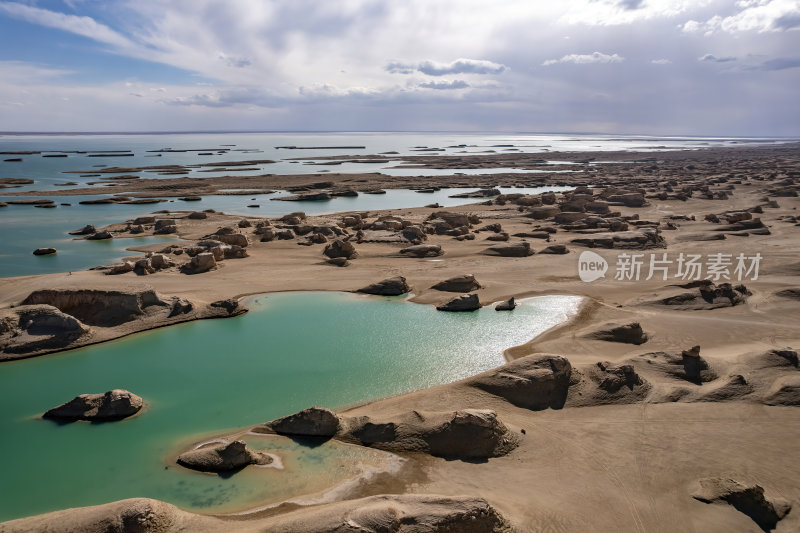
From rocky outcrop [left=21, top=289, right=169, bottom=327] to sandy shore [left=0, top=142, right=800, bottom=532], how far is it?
56 centimetres

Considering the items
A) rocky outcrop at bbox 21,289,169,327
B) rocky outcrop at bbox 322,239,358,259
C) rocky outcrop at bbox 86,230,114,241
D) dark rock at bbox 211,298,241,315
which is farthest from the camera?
rocky outcrop at bbox 86,230,114,241

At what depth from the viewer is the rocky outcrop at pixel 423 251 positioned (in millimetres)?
31984

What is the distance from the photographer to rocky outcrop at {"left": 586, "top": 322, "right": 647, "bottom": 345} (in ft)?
60.2

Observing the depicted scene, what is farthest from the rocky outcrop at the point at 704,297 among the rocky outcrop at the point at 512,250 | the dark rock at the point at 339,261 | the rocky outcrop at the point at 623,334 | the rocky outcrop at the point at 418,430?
the dark rock at the point at 339,261

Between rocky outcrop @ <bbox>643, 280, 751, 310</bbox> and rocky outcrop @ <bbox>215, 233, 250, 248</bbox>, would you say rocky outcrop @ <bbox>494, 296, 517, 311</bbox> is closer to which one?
rocky outcrop @ <bbox>643, 280, 751, 310</bbox>

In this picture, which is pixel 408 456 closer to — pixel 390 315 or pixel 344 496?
pixel 344 496

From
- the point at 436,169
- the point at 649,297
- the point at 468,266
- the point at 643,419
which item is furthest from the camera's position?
the point at 436,169

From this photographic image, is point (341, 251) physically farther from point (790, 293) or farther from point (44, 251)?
point (790, 293)

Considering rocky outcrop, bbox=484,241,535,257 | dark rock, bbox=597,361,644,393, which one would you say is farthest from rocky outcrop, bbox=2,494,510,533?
rocky outcrop, bbox=484,241,535,257

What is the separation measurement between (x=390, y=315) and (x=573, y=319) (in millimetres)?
7528

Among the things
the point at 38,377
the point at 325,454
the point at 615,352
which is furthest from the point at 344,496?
the point at 38,377

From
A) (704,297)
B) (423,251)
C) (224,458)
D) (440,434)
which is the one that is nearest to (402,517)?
(440,434)

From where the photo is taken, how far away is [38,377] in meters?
16.9

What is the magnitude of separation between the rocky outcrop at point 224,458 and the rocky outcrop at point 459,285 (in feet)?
47.6
